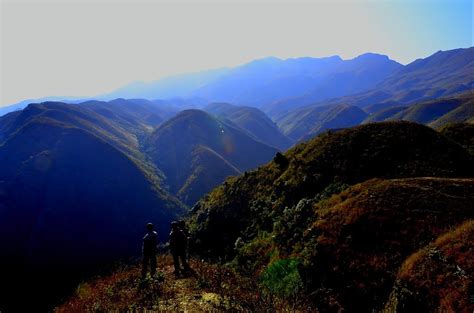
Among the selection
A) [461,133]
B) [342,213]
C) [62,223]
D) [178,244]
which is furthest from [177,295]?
[62,223]

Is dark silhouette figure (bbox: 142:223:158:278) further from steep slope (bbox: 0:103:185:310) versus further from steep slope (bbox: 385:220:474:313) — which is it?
steep slope (bbox: 0:103:185:310)

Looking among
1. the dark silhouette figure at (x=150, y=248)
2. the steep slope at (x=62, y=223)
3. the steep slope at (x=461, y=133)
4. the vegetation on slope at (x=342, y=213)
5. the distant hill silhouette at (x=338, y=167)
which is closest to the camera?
the dark silhouette figure at (x=150, y=248)

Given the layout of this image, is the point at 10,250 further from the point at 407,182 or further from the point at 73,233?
the point at 407,182

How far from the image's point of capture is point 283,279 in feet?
60.2

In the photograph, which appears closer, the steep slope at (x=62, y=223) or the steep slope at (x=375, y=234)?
the steep slope at (x=375, y=234)

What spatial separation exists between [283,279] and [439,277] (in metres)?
6.65

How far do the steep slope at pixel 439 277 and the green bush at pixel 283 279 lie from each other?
3.95m

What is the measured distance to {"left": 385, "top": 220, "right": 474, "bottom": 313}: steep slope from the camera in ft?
47.4

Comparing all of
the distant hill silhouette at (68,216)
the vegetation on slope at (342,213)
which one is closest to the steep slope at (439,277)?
the vegetation on slope at (342,213)

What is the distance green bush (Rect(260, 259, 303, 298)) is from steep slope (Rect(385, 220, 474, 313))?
395cm

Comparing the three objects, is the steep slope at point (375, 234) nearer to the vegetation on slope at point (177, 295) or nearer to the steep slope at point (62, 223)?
the vegetation on slope at point (177, 295)

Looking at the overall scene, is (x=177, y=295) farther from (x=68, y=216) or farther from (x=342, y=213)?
(x=68, y=216)

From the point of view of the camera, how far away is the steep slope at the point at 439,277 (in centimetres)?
1446

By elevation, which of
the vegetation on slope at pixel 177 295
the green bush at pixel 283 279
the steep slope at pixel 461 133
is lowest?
the steep slope at pixel 461 133
